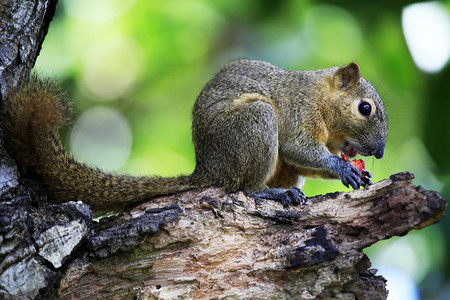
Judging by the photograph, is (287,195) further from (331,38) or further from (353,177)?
(331,38)

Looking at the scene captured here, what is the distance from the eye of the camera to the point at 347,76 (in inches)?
200

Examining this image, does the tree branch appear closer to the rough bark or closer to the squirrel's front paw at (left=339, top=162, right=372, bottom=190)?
the rough bark

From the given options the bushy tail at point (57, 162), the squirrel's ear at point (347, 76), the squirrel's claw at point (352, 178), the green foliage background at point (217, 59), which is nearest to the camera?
the bushy tail at point (57, 162)

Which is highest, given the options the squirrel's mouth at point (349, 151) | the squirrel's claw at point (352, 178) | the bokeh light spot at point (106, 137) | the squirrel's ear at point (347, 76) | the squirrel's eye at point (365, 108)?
the bokeh light spot at point (106, 137)

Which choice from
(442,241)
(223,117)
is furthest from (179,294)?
(442,241)

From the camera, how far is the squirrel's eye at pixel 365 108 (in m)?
4.95

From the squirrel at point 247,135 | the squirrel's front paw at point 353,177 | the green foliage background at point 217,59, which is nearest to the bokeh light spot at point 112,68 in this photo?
the green foliage background at point 217,59

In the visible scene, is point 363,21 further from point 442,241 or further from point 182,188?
point 182,188

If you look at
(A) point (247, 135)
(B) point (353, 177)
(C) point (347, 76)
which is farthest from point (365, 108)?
(A) point (247, 135)

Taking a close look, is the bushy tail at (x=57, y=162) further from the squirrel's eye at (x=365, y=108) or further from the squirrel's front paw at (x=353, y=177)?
the squirrel's eye at (x=365, y=108)

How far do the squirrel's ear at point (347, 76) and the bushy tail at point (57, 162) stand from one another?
1911 mm

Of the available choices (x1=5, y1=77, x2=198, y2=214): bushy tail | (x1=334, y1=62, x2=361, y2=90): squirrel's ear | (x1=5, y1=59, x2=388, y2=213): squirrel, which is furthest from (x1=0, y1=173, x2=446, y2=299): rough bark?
(x1=334, y1=62, x2=361, y2=90): squirrel's ear

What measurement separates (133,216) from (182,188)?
65 centimetres

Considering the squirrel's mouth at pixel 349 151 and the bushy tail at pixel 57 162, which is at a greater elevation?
the squirrel's mouth at pixel 349 151
